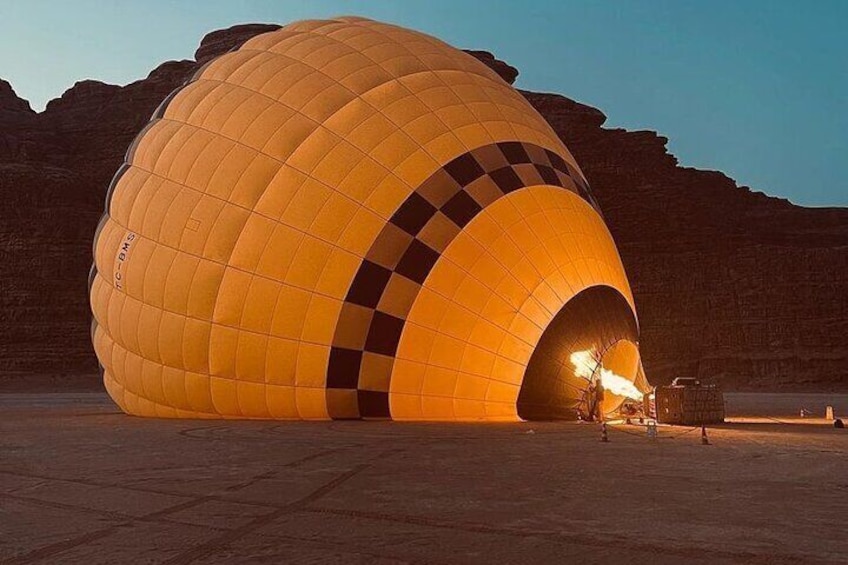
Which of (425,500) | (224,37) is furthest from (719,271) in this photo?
(224,37)

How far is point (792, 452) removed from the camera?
7332mm

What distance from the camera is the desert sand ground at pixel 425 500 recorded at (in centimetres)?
362

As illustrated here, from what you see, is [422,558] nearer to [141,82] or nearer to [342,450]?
[342,450]

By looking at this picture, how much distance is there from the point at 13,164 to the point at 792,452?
233 feet

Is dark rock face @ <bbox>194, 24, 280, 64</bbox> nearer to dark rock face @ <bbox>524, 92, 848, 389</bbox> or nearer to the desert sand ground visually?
dark rock face @ <bbox>524, 92, 848, 389</bbox>

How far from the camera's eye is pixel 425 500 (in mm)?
4848

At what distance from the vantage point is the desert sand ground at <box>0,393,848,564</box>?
362 cm

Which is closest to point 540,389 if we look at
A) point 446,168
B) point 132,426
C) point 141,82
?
point 446,168

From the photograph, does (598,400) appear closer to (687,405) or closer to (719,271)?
(687,405)

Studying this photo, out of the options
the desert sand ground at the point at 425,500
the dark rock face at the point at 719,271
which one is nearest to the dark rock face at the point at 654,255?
the dark rock face at the point at 719,271

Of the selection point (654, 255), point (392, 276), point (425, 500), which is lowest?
point (425, 500)

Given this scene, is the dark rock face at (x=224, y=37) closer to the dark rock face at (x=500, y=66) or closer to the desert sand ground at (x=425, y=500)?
the dark rock face at (x=500, y=66)

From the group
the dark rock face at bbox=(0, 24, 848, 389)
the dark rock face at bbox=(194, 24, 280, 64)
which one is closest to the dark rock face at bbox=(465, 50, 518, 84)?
the dark rock face at bbox=(0, 24, 848, 389)

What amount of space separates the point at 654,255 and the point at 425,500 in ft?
205
